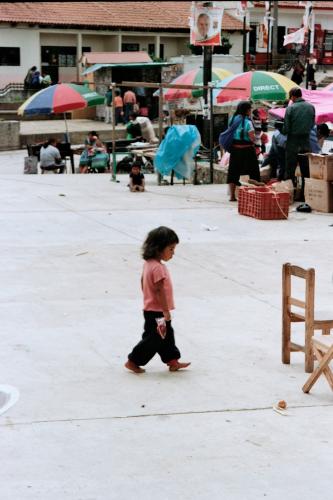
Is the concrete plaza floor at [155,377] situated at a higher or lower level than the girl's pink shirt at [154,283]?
lower

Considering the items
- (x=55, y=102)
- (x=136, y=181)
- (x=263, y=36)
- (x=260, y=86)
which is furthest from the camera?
(x=263, y=36)

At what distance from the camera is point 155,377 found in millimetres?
7133

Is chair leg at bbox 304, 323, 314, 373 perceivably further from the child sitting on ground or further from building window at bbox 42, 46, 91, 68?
building window at bbox 42, 46, 91, 68

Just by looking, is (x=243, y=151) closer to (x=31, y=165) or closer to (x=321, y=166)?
(x=321, y=166)

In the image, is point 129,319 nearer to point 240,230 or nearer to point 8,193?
point 240,230

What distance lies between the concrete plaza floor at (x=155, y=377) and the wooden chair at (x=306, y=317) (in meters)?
0.14

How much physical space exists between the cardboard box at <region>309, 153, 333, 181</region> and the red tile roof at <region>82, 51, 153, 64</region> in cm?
3031

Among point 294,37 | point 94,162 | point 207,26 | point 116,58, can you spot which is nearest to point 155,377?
point 207,26

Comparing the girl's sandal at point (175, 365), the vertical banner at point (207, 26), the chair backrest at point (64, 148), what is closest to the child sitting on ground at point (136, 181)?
the vertical banner at point (207, 26)

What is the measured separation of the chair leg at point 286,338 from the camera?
7395mm

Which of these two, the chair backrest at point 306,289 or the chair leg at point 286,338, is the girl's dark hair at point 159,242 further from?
the chair leg at point 286,338

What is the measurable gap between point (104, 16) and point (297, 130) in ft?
118

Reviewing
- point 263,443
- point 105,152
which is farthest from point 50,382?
point 105,152

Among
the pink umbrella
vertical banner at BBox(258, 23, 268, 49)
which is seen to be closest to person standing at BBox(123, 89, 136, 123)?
vertical banner at BBox(258, 23, 268, 49)
